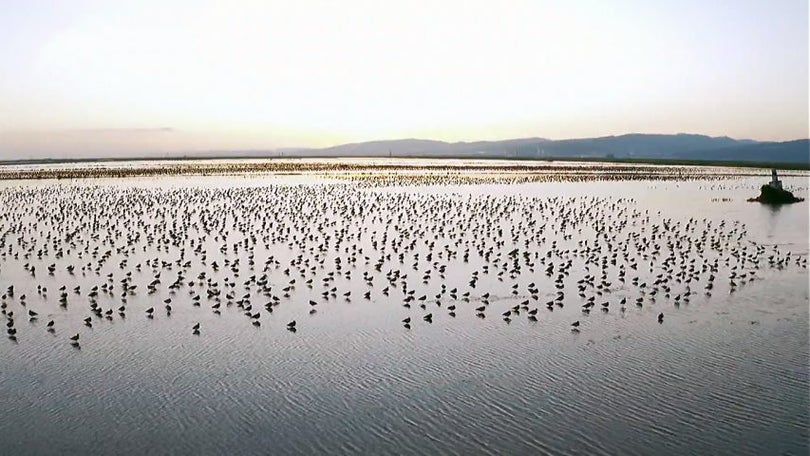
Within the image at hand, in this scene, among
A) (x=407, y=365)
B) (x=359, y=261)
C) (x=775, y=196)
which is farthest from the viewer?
(x=775, y=196)

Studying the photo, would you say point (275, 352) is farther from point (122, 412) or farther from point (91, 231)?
point (91, 231)

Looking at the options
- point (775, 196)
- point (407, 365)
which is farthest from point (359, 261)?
point (775, 196)

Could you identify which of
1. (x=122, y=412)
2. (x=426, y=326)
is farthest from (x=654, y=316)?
(x=122, y=412)

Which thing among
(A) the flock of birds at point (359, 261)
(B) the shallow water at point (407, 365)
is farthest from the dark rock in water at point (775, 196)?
(B) the shallow water at point (407, 365)

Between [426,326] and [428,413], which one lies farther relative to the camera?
[426,326]

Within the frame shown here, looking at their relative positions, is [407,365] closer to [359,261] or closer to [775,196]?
[359,261]

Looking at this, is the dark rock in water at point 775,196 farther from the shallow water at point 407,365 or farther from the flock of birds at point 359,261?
the shallow water at point 407,365
